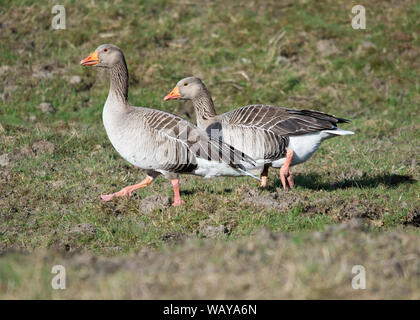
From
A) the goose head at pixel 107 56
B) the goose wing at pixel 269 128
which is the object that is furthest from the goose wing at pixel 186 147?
the goose head at pixel 107 56

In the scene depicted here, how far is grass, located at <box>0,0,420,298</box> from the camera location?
759 centimetres

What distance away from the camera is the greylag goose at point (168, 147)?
27.3 feet

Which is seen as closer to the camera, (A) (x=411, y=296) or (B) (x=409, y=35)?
(A) (x=411, y=296)

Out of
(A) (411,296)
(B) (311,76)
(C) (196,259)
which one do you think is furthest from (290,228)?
(B) (311,76)

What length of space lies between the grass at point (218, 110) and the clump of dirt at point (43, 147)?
197mm

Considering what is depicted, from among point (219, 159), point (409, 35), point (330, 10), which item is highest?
point (330, 10)

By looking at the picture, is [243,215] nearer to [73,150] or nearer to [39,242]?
[39,242]

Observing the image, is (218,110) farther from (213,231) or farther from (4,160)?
(213,231)

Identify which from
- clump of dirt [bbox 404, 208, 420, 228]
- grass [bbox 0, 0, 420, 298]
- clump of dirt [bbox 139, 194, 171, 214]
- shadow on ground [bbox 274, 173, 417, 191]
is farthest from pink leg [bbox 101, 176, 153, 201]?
clump of dirt [bbox 404, 208, 420, 228]

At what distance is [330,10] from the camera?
676 inches

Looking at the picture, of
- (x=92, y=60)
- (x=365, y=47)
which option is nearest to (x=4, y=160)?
(x=92, y=60)

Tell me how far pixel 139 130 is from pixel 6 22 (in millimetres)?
9869

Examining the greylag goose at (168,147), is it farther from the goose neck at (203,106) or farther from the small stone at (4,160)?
the small stone at (4,160)

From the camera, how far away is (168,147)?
835 cm
